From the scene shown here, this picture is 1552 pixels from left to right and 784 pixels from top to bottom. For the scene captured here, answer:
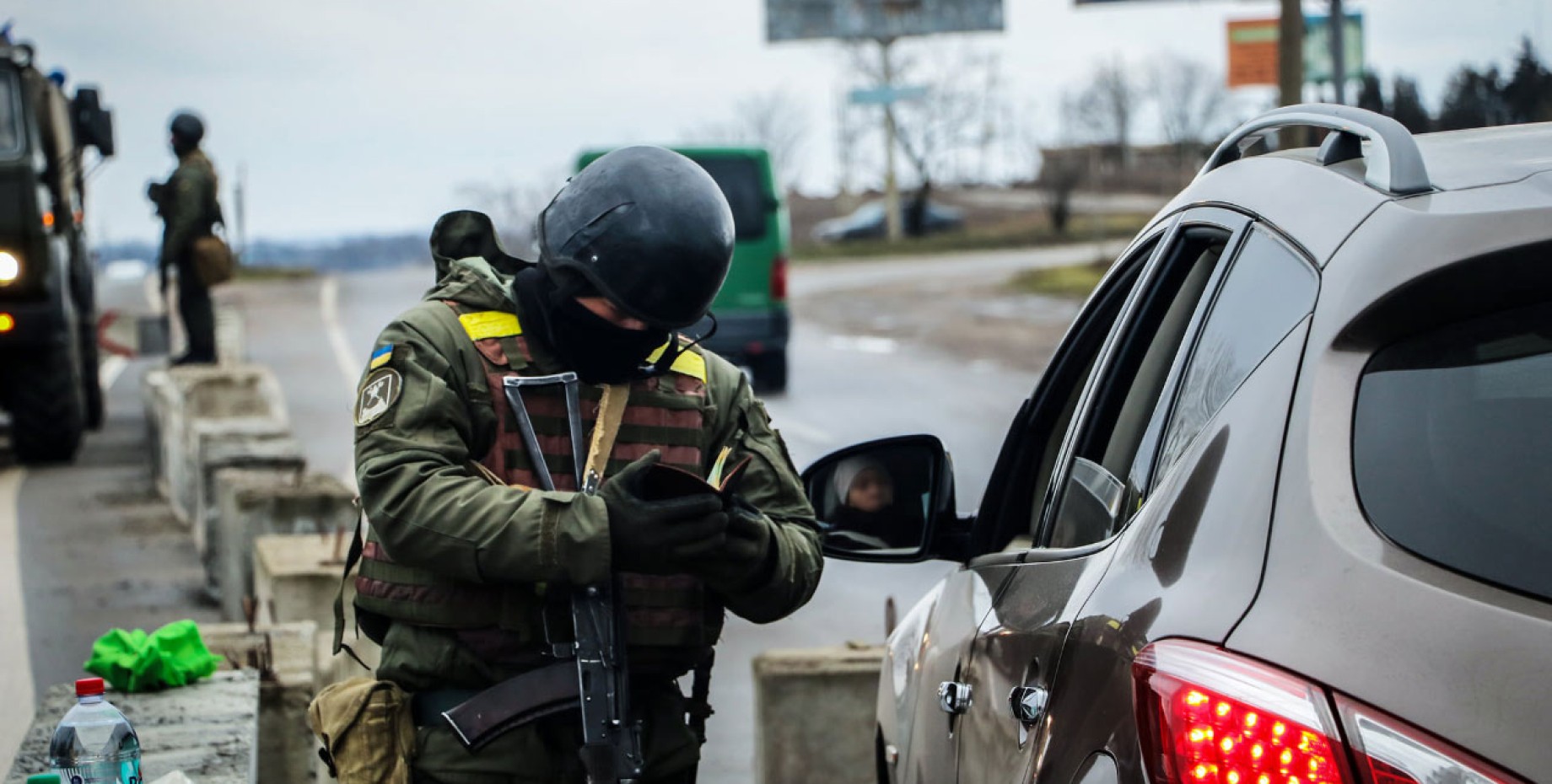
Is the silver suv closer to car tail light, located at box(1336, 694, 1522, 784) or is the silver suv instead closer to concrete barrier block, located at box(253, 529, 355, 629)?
car tail light, located at box(1336, 694, 1522, 784)

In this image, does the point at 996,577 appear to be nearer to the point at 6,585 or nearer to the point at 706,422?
the point at 706,422

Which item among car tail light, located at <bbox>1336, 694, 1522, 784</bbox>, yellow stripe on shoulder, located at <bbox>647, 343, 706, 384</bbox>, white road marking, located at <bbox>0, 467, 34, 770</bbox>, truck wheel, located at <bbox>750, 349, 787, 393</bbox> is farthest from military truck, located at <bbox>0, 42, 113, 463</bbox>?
car tail light, located at <bbox>1336, 694, 1522, 784</bbox>

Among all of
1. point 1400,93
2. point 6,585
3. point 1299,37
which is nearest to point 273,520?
point 6,585

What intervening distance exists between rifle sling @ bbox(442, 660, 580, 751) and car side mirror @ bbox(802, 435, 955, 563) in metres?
0.52

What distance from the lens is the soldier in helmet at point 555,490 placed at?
2.77 metres

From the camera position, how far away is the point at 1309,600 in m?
1.67

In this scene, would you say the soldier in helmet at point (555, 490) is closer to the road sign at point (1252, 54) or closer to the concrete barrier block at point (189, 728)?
the concrete barrier block at point (189, 728)

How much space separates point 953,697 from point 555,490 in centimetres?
68

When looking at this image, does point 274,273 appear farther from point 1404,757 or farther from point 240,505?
point 1404,757

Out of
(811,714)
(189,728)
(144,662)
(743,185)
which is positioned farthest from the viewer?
(743,185)

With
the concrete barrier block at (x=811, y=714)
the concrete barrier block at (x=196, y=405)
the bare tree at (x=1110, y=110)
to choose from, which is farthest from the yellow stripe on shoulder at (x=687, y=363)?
the bare tree at (x=1110, y=110)

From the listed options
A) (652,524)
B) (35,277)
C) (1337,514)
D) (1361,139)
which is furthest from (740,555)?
(35,277)

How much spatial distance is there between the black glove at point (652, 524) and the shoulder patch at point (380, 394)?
1.12 feet

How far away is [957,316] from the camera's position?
28.0 m
